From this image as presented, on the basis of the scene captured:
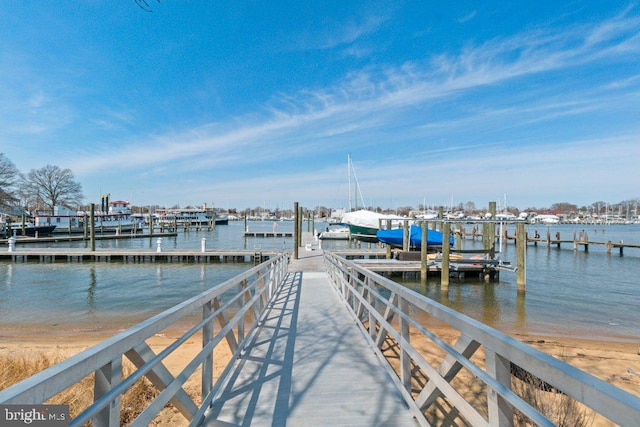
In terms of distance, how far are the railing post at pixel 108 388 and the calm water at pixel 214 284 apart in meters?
10.1

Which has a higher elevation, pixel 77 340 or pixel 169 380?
pixel 169 380

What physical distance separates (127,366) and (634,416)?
21.1 feet

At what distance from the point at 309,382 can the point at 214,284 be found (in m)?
13.1

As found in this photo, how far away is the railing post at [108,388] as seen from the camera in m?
1.59

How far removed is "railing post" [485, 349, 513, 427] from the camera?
179 cm

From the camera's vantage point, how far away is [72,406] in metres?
4.01

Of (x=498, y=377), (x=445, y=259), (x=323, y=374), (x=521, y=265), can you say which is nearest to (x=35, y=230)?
(x=445, y=259)

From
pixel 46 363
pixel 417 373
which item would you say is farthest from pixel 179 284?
pixel 417 373

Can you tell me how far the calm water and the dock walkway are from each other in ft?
23.8

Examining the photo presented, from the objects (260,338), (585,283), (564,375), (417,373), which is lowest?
(585,283)

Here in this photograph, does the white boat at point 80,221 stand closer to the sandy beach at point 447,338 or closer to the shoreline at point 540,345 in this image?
the shoreline at point 540,345

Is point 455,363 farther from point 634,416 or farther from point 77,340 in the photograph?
point 77,340

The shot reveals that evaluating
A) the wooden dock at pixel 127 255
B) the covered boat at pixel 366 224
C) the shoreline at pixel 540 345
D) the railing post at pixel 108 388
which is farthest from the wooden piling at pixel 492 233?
the railing post at pixel 108 388

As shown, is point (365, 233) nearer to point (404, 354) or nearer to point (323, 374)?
point (323, 374)
